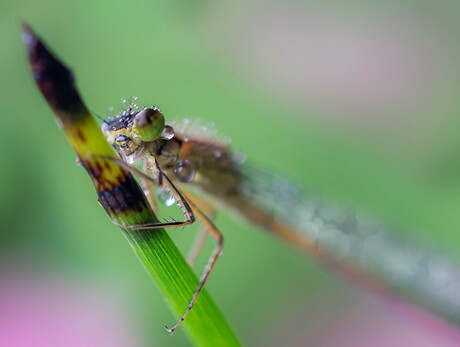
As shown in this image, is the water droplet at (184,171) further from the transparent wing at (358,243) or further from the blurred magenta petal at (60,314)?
the blurred magenta petal at (60,314)

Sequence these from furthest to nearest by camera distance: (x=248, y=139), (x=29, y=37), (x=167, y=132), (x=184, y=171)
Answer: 1. (x=248, y=139)
2. (x=184, y=171)
3. (x=167, y=132)
4. (x=29, y=37)

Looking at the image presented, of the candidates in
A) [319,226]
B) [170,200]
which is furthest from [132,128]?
A: [319,226]

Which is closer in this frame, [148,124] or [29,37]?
[29,37]

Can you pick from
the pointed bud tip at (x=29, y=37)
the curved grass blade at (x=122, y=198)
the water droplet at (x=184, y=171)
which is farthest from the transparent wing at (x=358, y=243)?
the pointed bud tip at (x=29, y=37)

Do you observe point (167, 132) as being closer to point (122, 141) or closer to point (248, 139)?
point (122, 141)

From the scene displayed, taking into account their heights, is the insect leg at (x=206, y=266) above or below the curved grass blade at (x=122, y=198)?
below

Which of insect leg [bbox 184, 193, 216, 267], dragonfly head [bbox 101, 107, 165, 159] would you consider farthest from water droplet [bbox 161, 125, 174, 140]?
insect leg [bbox 184, 193, 216, 267]
